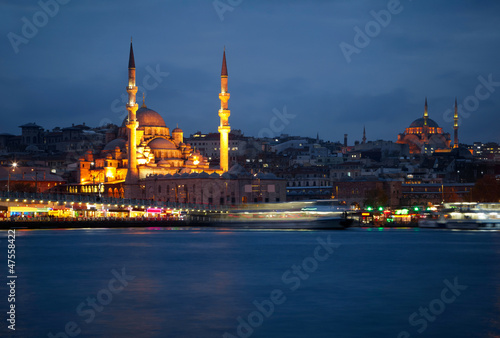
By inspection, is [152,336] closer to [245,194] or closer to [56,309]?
→ [56,309]

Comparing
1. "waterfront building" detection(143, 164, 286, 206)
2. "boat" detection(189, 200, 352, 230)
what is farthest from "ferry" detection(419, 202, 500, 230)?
"waterfront building" detection(143, 164, 286, 206)

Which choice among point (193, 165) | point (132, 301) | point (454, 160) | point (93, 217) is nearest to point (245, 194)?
point (193, 165)

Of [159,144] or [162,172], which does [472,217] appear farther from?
[159,144]

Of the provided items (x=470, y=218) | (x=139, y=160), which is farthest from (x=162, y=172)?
(x=470, y=218)

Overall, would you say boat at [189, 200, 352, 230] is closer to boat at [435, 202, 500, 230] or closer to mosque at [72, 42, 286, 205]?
boat at [435, 202, 500, 230]

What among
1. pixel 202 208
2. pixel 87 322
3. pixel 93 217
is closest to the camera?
pixel 87 322

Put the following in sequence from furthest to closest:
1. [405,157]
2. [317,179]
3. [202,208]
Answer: [405,157]
[317,179]
[202,208]

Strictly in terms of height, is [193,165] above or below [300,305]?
above
